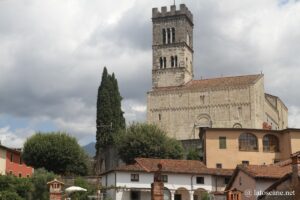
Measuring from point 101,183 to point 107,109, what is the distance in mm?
19995

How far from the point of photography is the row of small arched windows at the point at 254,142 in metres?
57.8

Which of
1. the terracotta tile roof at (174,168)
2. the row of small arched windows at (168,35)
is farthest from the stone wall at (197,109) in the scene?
the terracotta tile roof at (174,168)

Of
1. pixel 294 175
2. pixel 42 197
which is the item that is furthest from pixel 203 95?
pixel 294 175

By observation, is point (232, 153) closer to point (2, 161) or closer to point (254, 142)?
A: point (254, 142)

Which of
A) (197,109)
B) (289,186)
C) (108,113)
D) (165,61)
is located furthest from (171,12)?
(289,186)

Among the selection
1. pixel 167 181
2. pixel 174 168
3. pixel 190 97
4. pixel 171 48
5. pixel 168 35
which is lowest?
pixel 167 181

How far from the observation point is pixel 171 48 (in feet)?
318

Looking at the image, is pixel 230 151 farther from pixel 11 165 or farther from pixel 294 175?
pixel 294 175

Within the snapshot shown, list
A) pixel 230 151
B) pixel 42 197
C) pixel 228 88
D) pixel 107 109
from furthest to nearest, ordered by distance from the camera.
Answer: pixel 228 88 < pixel 107 109 < pixel 230 151 < pixel 42 197

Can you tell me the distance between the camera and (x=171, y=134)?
280 feet

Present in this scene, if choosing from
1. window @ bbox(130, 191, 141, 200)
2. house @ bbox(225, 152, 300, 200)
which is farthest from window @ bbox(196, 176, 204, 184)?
house @ bbox(225, 152, 300, 200)

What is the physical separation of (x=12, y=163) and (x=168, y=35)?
45680 mm

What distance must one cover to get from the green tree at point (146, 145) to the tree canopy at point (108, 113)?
5860 millimetres

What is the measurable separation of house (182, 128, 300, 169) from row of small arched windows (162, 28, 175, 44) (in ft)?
139
